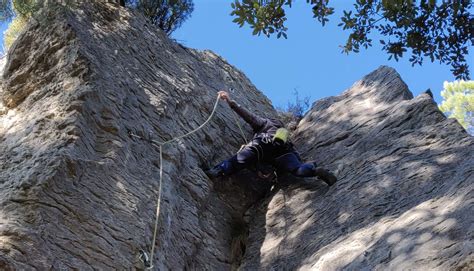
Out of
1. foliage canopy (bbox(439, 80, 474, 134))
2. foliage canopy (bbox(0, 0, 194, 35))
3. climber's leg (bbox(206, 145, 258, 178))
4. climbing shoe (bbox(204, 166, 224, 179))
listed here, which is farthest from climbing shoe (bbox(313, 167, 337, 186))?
foliage canopy (bbox(439, 80, 474, 134))

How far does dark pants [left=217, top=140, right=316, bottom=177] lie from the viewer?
7.78 m

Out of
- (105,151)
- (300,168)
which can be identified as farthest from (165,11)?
(105,151)

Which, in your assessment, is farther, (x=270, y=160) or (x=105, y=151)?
(x=270, y=160)

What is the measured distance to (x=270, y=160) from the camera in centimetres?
831

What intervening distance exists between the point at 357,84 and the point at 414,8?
1773 millimetres

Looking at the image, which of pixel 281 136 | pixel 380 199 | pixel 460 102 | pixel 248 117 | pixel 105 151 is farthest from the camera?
pixel 460 102

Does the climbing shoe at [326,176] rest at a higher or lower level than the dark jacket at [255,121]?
lower

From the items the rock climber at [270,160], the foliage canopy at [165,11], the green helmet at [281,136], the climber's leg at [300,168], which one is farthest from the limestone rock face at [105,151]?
the foliage canopy at [165,11]

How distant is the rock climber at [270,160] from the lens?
771cm

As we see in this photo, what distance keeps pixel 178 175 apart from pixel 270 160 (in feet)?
5.13

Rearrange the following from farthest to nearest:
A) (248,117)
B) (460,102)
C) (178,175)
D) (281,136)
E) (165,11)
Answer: (460,102) → (165,11) → (248,117) → (281,136) → (178,175)

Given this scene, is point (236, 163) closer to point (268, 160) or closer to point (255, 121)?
point (268, 160)

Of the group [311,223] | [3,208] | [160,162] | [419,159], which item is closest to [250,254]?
[311,223]

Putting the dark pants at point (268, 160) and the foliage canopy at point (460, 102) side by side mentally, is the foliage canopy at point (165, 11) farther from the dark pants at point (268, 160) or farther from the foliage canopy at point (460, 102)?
the foliage canopy at point (460, 102)
